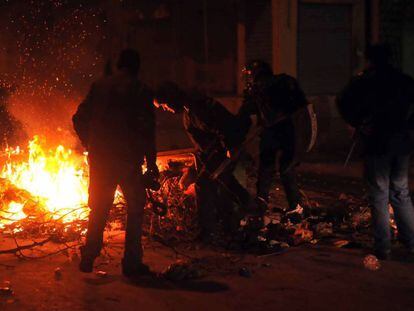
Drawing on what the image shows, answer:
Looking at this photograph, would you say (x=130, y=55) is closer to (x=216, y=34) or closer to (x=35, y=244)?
(x=35, y=244)

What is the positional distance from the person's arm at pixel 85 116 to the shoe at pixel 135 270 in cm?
113

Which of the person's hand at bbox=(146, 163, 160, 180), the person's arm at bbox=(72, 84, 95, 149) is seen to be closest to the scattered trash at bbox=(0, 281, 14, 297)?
the person's arm at bbox=(72, 84, 95, 149)

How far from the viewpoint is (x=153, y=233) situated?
265 inches

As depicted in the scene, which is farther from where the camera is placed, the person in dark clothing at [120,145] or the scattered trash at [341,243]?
the scattered trash at [341,243]

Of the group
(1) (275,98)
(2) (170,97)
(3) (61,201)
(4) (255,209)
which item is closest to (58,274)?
(2) (170,97)

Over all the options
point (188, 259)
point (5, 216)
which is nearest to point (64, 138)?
point (5, 216)

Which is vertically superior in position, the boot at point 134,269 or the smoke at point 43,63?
the smoke at point 43,63

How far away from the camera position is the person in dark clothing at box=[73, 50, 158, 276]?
5410mm

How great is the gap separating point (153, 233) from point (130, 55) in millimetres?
2088

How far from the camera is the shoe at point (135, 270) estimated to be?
18.1ft

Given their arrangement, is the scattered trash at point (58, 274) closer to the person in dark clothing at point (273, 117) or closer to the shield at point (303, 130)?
the person in dark clothing at point (273, 117)

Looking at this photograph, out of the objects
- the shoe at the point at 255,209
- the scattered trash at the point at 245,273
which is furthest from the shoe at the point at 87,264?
the shoe at the point at 255,209

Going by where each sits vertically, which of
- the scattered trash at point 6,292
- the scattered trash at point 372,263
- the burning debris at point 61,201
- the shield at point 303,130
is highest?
the shield at point 303,130

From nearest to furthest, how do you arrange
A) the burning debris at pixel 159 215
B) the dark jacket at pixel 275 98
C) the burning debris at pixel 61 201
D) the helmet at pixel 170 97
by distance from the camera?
the helmet at pixel 170 97 → the burning debris at pixel 159 215 → the burning debris at pixel 61 201 → the dark jacket at pixel 275 98
